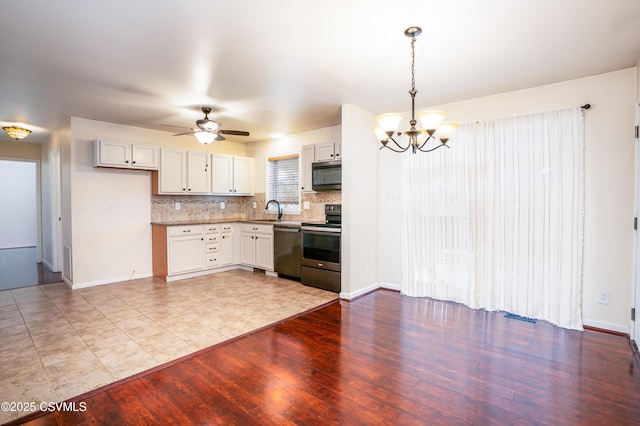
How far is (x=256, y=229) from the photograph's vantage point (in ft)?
18.2

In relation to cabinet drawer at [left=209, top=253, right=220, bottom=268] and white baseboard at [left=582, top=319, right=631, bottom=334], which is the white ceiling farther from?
cabinet drawer at [left=209, top=253, right=220, bottom=268]

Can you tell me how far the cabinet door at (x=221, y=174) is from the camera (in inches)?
229

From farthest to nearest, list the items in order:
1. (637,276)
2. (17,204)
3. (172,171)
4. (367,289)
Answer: (17,204) < (172,171) < (367,289) < (637,276)

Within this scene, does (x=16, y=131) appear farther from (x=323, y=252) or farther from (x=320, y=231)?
(x=323, y=252)

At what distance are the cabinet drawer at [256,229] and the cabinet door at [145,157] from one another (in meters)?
1.75

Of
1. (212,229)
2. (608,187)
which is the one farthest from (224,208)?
(608,187)

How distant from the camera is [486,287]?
3654 mm

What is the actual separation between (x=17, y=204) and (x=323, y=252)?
912cm

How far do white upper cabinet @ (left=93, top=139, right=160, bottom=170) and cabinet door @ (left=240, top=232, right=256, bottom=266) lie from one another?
1.87 metres

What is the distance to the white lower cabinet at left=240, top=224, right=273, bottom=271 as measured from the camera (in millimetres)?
5332

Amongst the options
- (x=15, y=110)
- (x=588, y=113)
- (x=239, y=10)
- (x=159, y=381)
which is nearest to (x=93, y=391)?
(x=159, y=381)

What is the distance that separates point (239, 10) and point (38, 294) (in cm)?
463

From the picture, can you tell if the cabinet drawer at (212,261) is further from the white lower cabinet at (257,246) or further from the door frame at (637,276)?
the door frame at (637,276)

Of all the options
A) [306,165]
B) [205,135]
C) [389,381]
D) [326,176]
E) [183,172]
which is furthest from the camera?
[183,172]
